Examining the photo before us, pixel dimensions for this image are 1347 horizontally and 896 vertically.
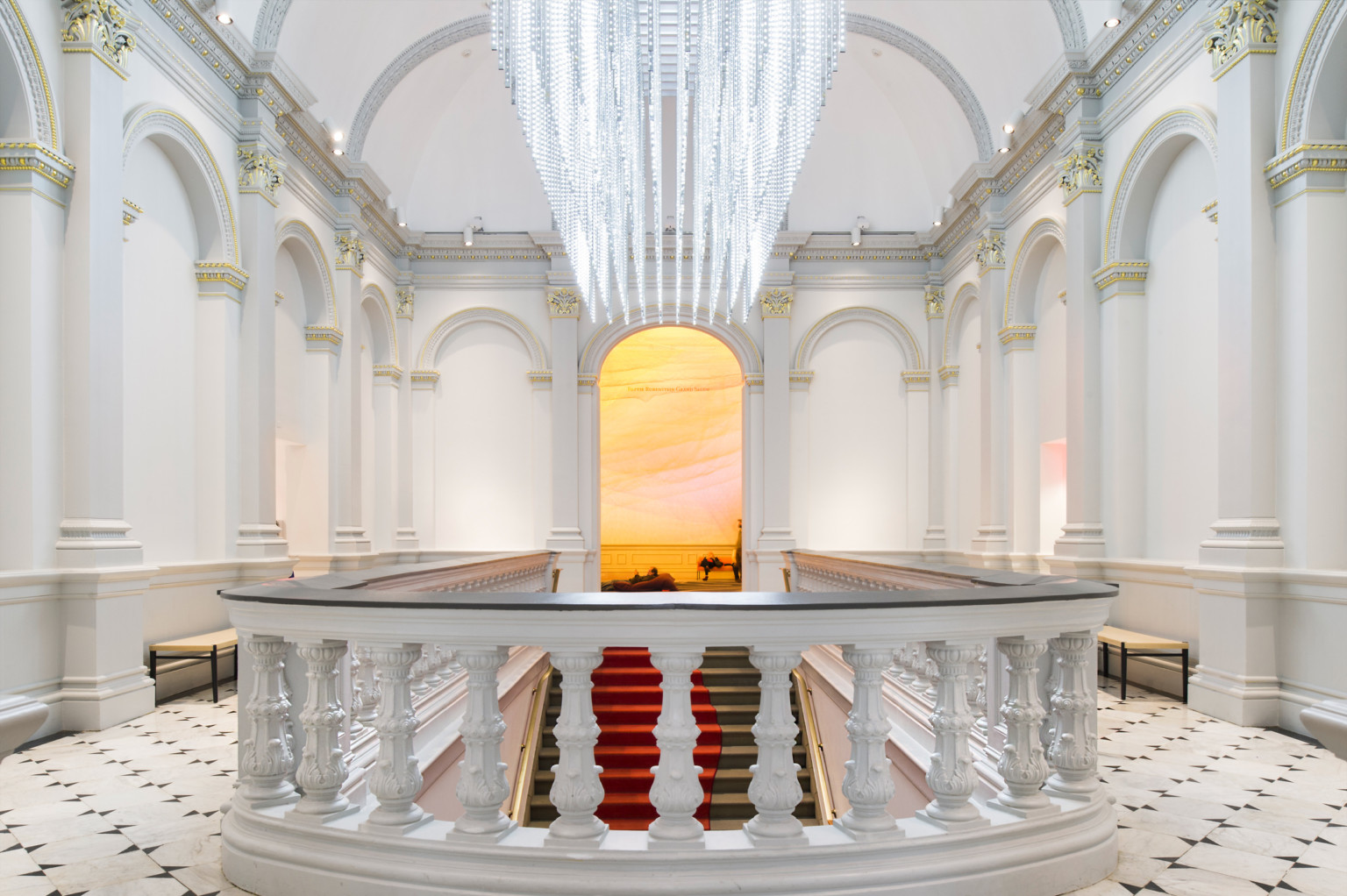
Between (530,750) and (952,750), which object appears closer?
(952,750)

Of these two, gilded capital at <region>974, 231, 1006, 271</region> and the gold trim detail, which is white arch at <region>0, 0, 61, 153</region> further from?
gilded capital at <region>974, 231, 1006, 271</region>

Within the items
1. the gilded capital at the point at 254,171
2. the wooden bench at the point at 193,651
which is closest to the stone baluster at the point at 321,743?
the wooden bench at the point at 193,651

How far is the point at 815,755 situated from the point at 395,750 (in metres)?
6.17

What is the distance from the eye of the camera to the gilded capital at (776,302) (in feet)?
54.0

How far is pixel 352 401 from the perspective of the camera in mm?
13609

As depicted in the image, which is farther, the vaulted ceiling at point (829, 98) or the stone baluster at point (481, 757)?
the vaulted ceiling at point (829, 98)

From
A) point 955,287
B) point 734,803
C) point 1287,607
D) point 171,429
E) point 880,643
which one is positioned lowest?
point 734,803

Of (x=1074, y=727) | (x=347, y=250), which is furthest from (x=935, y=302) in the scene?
(x=1074, y=727)

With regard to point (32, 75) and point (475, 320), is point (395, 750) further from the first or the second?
point (475, 320)

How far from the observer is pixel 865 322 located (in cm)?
1697

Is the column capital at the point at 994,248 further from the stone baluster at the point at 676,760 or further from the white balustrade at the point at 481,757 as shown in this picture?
the white balustrade at the point at 481,757

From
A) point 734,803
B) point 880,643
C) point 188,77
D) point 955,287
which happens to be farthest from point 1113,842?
point 955,287

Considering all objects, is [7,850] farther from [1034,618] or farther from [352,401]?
[352,401]

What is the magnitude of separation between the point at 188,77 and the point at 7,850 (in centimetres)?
772
